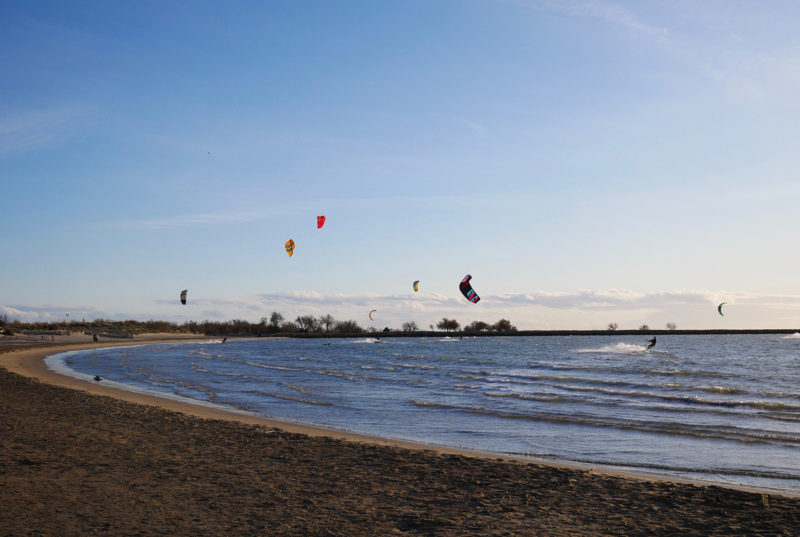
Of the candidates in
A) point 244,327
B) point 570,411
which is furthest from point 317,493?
point 244,327

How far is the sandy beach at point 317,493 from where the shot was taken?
550cm

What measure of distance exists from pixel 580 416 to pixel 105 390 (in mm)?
14012

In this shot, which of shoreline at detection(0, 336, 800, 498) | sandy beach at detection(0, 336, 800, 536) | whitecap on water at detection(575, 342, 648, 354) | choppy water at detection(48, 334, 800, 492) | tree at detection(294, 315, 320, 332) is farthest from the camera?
tree at detection(294, 315, 320, 332)

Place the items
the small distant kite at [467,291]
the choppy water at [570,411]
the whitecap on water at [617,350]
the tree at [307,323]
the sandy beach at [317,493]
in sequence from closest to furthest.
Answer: the sandy beach at [317,493] < the choppy water at [570,411] < the small distant kite at [467,291] < the whitecap on water at [617,350] < the tree at [307,323]

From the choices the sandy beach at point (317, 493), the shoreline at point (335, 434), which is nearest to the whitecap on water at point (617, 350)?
the shoreline at point (335, 434)

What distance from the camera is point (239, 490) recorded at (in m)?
6.69

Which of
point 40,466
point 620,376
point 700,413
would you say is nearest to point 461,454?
point 40,466

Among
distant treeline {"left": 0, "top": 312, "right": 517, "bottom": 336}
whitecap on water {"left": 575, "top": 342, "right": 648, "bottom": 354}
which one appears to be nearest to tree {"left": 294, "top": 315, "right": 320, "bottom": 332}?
distant treeline {"left": 0, "top": 312, "right": 517, "bottom": 336}

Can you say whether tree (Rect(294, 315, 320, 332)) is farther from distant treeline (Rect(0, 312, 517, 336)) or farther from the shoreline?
the shoreline

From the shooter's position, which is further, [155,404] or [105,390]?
[105,390]

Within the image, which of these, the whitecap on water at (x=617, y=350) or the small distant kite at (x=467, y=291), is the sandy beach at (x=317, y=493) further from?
the whitecap on water at (x=617, y=350)

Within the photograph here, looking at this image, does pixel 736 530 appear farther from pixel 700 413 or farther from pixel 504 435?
pixel 700 413

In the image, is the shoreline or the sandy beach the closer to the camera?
the sandy beach

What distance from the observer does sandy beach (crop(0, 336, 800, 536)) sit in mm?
5500
